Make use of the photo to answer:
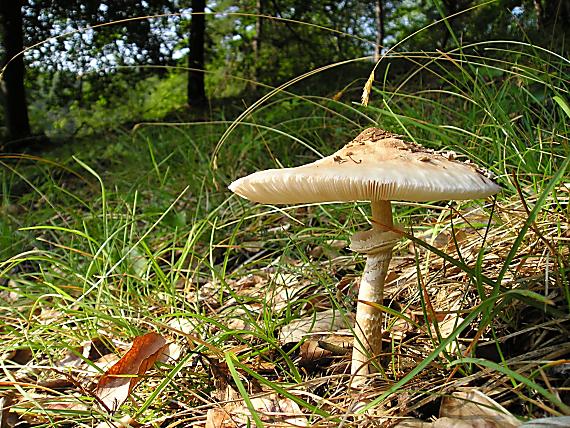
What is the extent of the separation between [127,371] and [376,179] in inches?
42.3

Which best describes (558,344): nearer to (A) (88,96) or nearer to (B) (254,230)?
(B) (254,230)

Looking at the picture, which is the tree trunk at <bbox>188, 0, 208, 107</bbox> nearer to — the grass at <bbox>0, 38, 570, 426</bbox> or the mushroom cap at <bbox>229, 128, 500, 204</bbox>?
the grass at <bbox>0, 38, 570, 426</bbox>

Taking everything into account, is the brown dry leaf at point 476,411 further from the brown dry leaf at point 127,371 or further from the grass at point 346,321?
the brown dry leaf at point 127,371

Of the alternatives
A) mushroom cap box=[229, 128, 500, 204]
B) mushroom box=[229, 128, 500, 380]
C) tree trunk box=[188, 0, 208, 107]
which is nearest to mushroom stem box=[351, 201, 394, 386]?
mushroom box=[229, 128, 500, 380]

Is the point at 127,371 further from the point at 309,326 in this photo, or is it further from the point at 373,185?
the point at 373,185

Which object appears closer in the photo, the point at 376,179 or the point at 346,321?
the point at 376,179

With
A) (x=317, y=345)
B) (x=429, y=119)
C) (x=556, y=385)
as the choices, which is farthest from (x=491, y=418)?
(x=429, y=119)

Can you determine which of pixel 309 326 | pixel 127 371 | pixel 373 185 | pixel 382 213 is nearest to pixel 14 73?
pixel 127 371

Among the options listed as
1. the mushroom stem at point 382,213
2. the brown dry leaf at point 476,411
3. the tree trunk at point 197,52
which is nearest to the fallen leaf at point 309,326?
the mushroom stem at point 382,213

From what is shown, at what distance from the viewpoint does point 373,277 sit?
4.91ft

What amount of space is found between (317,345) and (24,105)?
915 cm

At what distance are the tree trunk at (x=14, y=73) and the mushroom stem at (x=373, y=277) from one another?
8.15 metres

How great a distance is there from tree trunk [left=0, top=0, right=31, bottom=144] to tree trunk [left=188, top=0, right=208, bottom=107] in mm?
2910

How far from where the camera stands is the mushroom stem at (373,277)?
4.79ft
